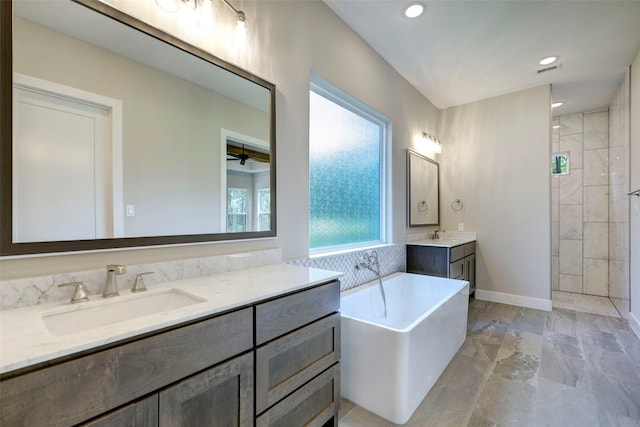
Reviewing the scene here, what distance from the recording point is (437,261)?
3.16m

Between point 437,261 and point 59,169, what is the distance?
316cm

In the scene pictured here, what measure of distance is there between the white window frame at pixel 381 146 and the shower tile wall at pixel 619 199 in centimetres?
259

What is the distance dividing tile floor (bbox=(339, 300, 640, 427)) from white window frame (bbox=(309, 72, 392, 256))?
117 centimetres

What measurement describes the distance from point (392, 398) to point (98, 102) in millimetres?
2033

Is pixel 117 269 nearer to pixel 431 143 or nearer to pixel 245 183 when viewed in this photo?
pixel 245 183

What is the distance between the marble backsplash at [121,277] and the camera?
3.13ft

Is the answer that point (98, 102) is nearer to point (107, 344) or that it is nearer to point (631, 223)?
point (107, 344)

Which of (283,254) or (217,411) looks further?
(283,254)

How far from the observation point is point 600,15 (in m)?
2.28

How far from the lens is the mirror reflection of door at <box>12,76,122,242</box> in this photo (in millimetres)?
976

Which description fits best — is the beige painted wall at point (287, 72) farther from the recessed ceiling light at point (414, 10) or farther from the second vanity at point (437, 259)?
the second vanity at point (437, 259)

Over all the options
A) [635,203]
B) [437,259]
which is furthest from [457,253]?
[635,203]

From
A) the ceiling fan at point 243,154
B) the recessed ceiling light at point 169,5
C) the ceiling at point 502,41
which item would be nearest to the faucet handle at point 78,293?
the ceiling fan at point 243,154

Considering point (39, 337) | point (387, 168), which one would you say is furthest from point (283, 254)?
point (387, 168)
